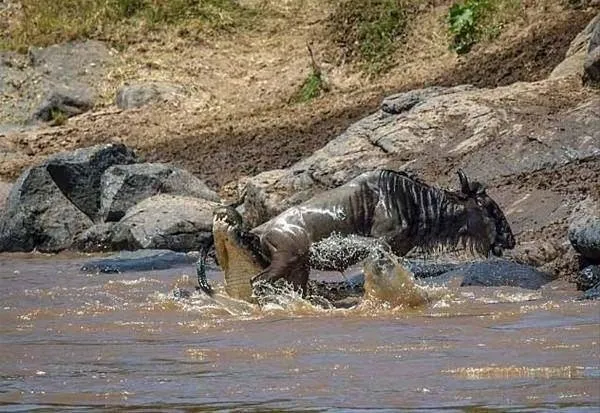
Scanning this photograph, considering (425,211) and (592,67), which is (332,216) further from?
(592,67)

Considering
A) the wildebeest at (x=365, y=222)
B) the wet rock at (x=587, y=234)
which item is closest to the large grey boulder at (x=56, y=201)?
the wildebeest at (x=365, y=222)

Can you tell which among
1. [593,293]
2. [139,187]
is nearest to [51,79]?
[139,187]

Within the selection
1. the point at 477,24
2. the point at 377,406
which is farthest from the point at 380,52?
the point at 377,406

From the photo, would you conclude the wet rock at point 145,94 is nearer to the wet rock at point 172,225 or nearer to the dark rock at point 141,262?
the wet rock at point 172,225

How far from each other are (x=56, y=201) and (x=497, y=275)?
26.9ft

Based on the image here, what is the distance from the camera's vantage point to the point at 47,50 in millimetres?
25266

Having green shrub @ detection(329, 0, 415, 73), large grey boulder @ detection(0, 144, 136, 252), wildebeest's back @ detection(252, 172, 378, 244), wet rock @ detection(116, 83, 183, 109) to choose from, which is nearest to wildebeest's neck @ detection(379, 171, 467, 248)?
wildebeest's back @ detection(252, 172, 378, 244)

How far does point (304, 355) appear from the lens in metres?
7.31

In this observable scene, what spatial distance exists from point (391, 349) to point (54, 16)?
801 inches

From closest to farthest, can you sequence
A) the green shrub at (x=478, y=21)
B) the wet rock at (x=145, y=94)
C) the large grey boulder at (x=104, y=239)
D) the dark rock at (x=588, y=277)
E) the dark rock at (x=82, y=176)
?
1. the dark rock at (x=588, y=277)
2. the large grey boulder at (x=104, y=239)
3. the dark rock at (x=82, y=176)
4. the green shrub at (x=478, y=21)
5. the wet rock at (x=145, y=94)

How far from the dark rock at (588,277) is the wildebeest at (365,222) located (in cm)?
125

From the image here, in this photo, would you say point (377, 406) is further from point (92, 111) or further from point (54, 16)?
point (54, 16)

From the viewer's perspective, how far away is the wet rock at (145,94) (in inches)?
914

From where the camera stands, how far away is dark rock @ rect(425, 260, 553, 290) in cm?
997
